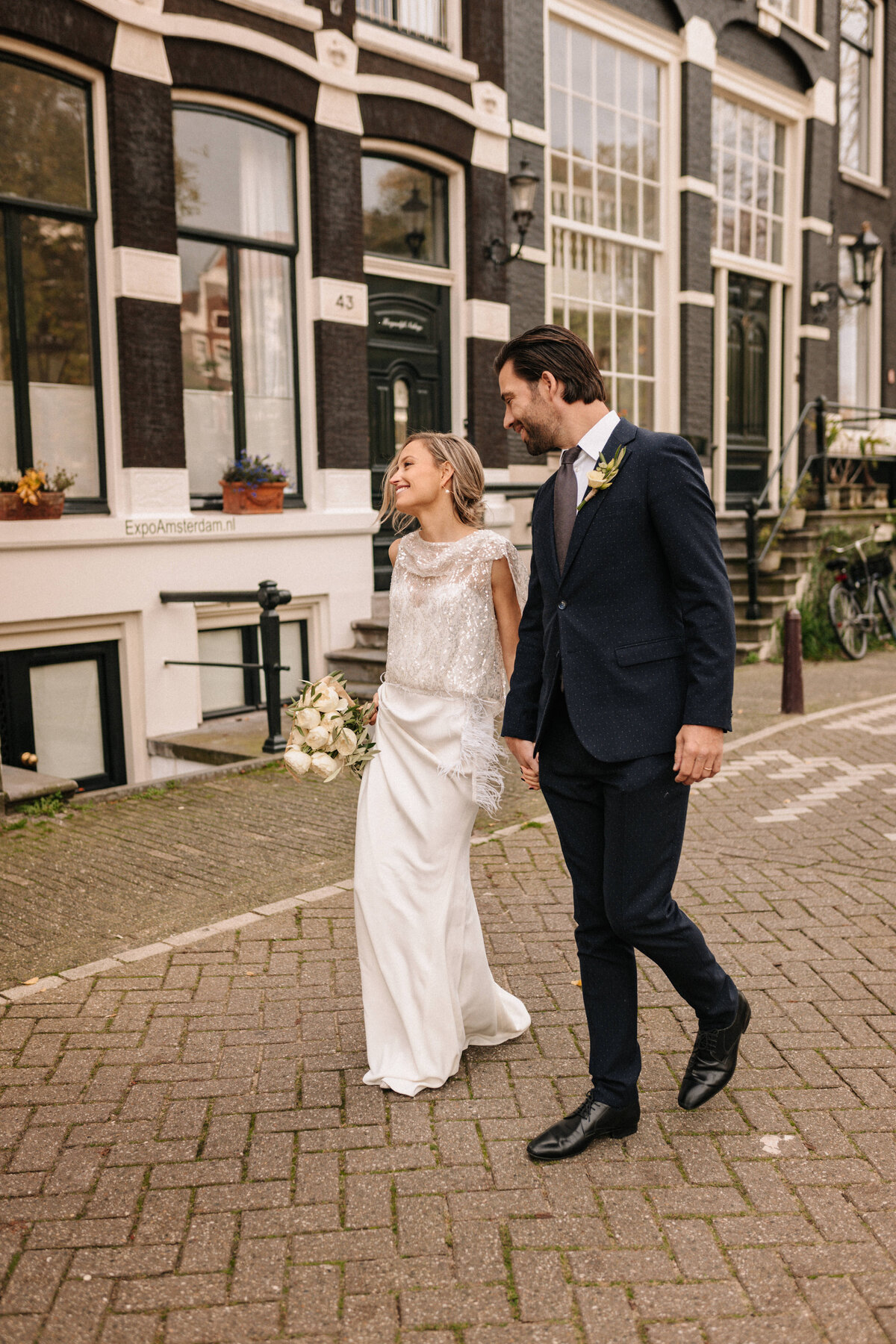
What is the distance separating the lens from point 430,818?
3410 mm

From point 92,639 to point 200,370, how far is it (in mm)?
2379

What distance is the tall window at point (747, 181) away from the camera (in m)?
14.3

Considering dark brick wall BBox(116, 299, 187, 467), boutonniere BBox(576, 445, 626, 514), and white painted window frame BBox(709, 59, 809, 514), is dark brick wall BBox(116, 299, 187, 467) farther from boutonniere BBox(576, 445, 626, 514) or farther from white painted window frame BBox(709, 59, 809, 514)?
white painted window frame BBox(709, 59, 809, 514)

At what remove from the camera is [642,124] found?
520 inches

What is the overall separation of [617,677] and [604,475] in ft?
1.59

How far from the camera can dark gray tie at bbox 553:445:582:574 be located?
2936 millimetres

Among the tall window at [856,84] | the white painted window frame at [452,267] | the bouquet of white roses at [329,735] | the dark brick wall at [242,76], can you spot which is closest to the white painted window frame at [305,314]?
the dark brick wall at [242,76]

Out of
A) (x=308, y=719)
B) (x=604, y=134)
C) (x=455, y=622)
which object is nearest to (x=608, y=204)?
(x=604, y=134)

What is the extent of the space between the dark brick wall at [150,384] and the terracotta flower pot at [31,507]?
2.42ft

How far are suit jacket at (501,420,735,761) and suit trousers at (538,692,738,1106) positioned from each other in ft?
0.35

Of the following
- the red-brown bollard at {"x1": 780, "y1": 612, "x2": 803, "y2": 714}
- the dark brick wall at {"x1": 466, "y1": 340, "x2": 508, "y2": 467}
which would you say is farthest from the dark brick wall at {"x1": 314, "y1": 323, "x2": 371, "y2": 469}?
the red-brown bollard at {"x1": 780, "y1": 612, "x2": 803, "y2": 714}

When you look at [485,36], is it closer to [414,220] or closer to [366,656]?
[414,220]

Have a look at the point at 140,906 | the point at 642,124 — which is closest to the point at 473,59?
the point at 642,124

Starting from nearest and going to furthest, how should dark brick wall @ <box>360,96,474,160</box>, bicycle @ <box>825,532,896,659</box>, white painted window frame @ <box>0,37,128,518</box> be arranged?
white painted window frame @ <box>0,37,128,518</box> < dark brick wall @ <box>360,96,474,160</box> < bicycle @ <box>825,532,896,659</box>
